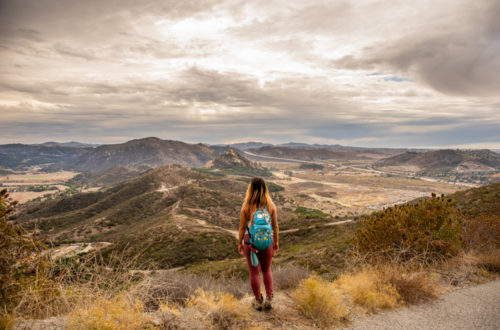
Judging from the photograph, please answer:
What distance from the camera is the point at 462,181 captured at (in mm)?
193875

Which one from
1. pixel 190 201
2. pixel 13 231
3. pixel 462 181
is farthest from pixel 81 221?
pixel 462 181

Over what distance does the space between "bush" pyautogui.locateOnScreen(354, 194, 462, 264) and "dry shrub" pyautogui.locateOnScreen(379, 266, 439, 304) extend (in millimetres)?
1252

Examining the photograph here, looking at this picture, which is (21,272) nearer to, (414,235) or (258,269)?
(258,269)

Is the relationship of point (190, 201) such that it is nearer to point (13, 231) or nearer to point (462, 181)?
point (13, 231)

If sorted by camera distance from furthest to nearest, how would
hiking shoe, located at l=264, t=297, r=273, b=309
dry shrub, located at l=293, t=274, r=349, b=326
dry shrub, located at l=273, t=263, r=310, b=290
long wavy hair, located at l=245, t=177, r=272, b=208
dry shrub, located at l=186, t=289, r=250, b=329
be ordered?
dry shrub, located at l=273, t=263, r=310, b=290 < long wavy hair, located at l=245, t=177, r=272, b=208 < hiking shoe, located at l=264, t=297, r=273, b=309 < dry shrub, located at l=293, t=274, r=349, b=326 < dry shrub, located at l=186, t=289, r=250, b=329

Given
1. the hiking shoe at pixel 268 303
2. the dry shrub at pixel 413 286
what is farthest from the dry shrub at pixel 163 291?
the dry shrub at pixel 413 286

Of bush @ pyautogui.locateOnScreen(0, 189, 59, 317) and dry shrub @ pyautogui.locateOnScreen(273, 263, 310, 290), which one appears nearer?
bush @ pyautogui.locateOnScreen(0, 189, 59, 317)

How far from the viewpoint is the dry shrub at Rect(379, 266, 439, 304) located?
5.41 m

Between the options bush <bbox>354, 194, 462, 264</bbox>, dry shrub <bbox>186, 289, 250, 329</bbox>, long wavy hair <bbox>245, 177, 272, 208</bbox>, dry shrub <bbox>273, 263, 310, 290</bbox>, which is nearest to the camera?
dry shrub <bbox>186, 289, 250, 329</bbox>

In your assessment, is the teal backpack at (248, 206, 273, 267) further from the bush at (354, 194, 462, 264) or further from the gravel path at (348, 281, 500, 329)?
the bush at (354, 194, 462, 264)

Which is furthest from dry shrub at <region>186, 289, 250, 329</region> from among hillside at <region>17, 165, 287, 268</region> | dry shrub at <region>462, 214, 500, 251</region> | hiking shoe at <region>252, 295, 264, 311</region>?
dry shrub at <region>462, 214, 500, 251</region>

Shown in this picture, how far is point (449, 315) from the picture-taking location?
4.84m

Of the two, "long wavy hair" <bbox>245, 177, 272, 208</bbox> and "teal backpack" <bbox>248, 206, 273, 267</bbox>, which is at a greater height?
"long wavy hair" <bbox>245, 177, 272, 208</bbox>

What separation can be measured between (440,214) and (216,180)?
116 metres
